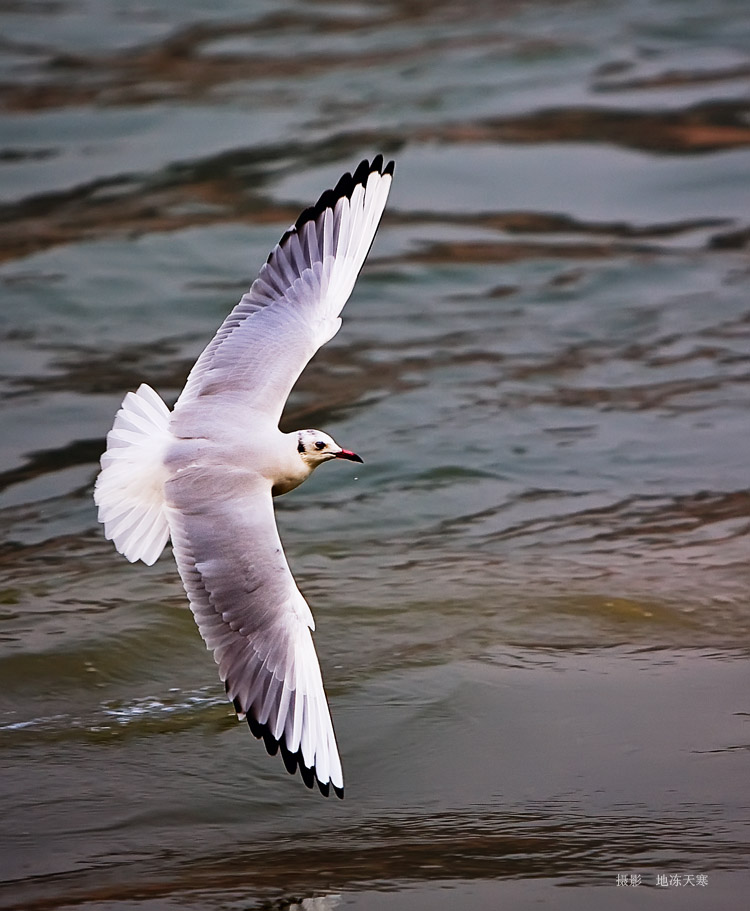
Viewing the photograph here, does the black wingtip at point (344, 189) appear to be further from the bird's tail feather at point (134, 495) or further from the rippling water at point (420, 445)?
the rippling water at point (420, 445)

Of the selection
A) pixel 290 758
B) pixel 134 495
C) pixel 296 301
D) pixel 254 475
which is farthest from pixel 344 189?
pixel 290 758

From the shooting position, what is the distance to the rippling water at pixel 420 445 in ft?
15.5

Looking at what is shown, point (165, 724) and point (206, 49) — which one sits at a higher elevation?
point (206, 49)

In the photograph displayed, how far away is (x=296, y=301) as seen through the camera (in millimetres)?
6086

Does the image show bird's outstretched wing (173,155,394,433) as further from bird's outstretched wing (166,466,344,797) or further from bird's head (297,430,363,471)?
bird's outstretched wing (166,466,344,797)

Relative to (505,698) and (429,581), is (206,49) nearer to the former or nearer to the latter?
(429,581)

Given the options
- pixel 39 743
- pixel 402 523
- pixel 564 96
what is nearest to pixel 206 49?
pixel 564 96

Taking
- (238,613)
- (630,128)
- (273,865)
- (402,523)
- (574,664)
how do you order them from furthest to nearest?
(630,128) → (402,523) → (574,664) → (238,613) → (273,865)

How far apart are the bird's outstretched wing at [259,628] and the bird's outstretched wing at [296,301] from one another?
0.81 m

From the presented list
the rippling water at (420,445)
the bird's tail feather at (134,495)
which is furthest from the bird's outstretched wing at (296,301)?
the rippling water at (420,445)

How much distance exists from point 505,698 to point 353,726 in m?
0.53

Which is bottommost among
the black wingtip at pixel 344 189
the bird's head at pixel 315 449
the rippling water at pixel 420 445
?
the rippling water at pixel 420 445

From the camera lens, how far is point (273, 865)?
14.8 feet

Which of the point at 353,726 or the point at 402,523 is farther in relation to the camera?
the point at 402,523
